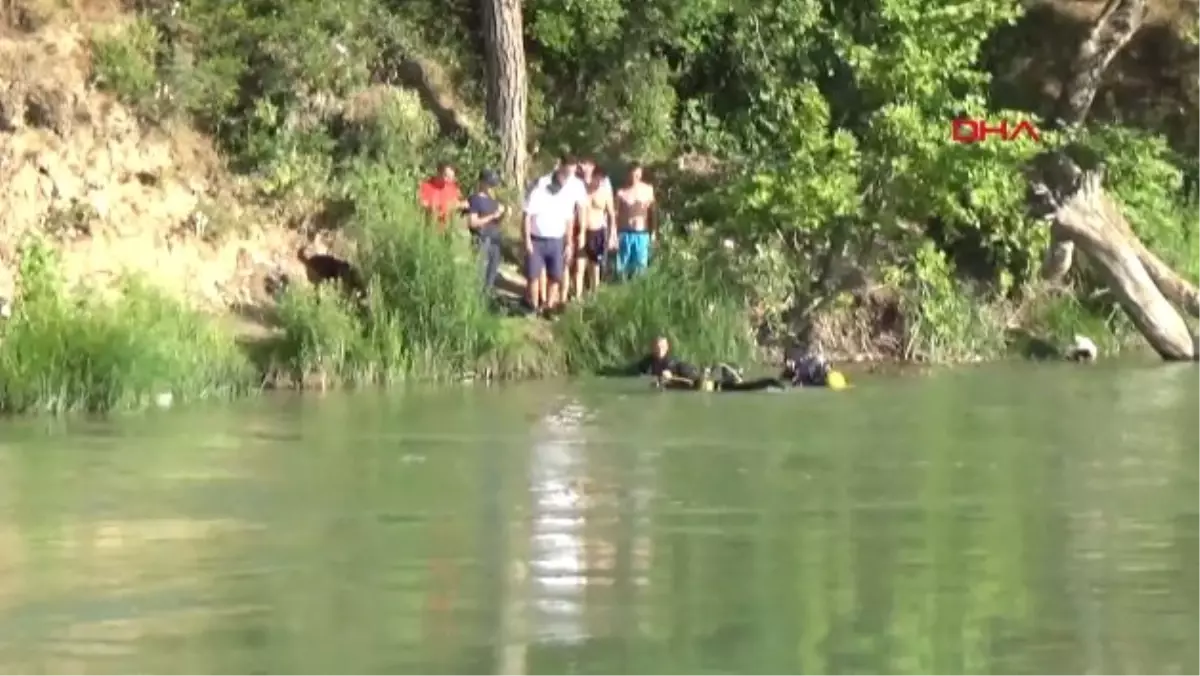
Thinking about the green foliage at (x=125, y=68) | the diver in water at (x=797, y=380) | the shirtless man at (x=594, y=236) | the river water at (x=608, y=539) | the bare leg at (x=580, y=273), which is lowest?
the river water at (x=608, y=539)

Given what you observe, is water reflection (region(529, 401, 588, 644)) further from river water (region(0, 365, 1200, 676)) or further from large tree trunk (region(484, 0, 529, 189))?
large tree trunk (region(484, 0, 529, 189))

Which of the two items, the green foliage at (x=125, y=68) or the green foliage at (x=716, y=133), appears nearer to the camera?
the green foliage at (x=716, y=133)

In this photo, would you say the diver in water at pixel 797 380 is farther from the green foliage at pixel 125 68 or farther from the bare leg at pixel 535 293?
the green foliage at pixel 125 68

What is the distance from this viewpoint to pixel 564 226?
83.5 feet

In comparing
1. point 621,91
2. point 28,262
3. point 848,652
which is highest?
point 621,91

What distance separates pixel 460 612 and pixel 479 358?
12349 mm

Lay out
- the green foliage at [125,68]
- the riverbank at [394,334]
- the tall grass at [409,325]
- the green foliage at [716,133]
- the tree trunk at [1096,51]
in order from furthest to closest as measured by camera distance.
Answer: the tree trunk at [1096,51] → the green foliage at [125,68] → the green foliage at [716,133] → the tall grass at [409,325] → the riverbank at [394,334]

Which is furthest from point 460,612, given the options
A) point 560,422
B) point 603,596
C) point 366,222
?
point 366,222

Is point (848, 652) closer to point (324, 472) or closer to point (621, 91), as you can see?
point (324, 472)

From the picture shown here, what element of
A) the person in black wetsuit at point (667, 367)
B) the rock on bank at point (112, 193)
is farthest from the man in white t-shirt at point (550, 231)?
the rock on bank at point (112, 193)

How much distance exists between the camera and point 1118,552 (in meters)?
13.1

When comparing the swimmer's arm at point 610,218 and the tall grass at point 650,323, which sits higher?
the swimmer's arm at point 610,218

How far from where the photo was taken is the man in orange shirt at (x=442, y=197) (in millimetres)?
24844

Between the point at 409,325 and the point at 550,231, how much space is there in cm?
238
